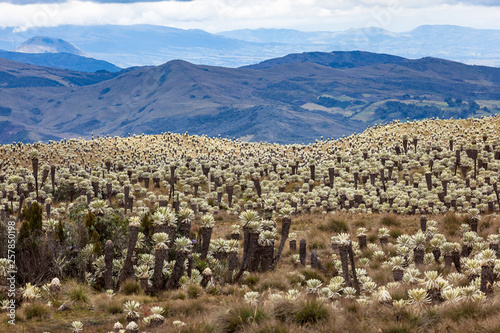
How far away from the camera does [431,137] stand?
6838cm

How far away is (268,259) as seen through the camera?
23.3 meters

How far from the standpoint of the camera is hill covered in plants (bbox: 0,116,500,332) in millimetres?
13781

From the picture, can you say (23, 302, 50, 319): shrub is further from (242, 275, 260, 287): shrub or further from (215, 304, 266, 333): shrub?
(242, 275, 260, 287): shrub

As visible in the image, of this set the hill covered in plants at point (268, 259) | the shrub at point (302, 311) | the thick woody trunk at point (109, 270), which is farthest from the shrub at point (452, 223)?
the thick woody trunk at point (109, 270)

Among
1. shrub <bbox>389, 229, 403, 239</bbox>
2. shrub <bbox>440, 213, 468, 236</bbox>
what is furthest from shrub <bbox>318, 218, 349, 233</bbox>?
shrub <bbox>440, 213, 468, 236</bbox>

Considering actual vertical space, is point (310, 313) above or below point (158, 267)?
above

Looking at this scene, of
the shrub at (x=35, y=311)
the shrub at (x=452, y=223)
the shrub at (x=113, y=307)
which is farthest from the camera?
the shrub at (x=452, y=223)

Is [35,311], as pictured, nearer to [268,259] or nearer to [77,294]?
[77,294]

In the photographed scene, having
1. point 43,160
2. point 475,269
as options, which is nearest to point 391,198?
point 475,269

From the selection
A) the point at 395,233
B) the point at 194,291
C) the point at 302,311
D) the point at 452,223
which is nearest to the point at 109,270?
the point at 194,291

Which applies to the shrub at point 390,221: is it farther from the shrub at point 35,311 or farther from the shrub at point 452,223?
the shrub at point 35,311

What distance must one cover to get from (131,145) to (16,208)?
38.7m

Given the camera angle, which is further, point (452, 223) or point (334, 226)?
point (334, 226)

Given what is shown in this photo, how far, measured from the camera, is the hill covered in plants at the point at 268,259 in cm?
1378
